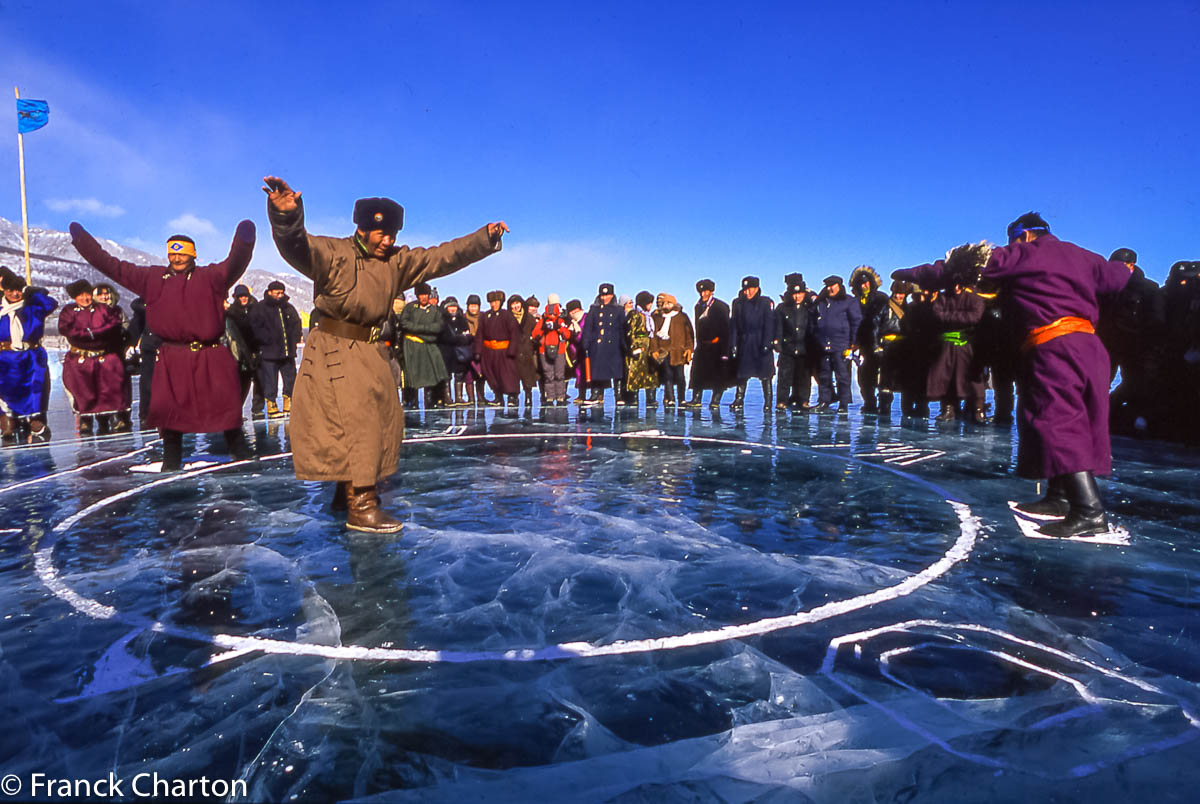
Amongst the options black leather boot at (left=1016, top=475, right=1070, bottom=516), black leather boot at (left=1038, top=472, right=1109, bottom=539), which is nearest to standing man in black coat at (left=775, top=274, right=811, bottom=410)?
black leather boot at (left=1016, top=475, right=1070, bottom=516)

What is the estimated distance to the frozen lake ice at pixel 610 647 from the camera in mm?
2023

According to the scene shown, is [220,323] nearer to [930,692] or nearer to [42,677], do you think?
[42,677]

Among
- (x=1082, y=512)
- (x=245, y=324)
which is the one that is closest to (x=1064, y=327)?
(x=1082, y=512)

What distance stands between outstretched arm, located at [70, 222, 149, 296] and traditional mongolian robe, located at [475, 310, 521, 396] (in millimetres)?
7191

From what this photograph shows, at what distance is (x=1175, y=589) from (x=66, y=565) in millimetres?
5803

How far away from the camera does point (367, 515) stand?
4.53 metres

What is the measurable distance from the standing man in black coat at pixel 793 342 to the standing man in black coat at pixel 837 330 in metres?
0.25

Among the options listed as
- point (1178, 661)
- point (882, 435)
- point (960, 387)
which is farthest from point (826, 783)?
point (960, 387)

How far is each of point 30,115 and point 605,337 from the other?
1985 cm

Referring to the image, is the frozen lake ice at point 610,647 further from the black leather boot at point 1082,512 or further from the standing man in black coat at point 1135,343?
the standing man in black coat at point 1135,343

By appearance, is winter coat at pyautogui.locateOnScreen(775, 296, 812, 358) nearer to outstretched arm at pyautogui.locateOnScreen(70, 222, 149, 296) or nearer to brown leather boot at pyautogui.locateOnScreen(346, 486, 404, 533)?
brown leather boot at pyautogui.locateOnScreen(346, 486, 404, 533)

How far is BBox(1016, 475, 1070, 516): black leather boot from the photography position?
482 cm

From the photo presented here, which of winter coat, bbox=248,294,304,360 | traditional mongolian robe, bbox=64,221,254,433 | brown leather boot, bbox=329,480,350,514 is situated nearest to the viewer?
brown leather boot, bbox=329,480,350,514

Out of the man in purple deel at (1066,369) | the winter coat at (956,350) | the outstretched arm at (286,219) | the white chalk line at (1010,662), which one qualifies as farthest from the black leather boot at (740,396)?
the white chalk line at (1010,662)
